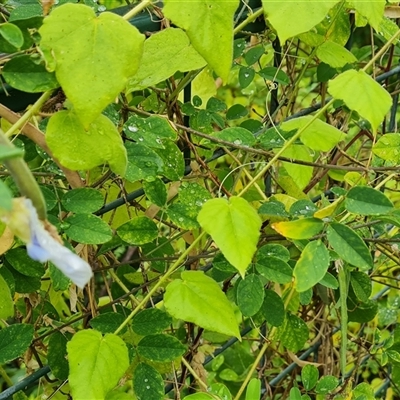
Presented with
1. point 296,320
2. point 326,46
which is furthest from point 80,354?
point 326,46

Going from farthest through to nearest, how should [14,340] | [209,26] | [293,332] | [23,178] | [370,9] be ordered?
[293,332]
[14,340]
[370,9]
[209,26]
[23,178]

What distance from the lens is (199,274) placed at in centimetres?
65

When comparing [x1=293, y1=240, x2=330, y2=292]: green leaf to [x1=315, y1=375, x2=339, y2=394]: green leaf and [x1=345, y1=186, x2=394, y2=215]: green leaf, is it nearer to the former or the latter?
[x1=345, y1=186, x2=394, y2=215]: green leaf

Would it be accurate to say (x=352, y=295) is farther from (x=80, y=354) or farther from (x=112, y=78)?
(x=112, y=78)

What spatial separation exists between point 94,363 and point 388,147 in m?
0.45

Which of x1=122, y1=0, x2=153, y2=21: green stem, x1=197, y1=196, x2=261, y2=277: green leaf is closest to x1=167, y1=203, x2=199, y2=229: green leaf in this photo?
x1=197, y1=196, x2=261, y2=277: green leaf

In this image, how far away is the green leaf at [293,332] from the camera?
904mm

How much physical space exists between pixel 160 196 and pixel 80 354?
21 centimetres

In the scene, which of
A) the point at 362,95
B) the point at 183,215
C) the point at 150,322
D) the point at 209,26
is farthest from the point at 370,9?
the point at 150,322

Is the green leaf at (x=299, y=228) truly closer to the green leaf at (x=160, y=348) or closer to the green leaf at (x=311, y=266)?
the green leaf at (x=311, y=266)

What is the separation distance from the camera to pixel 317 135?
74 centimetres

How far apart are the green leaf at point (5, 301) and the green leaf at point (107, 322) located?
91mm

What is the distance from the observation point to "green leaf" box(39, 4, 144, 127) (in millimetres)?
461

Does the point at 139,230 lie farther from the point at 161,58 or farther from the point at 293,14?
the point at 293,14
